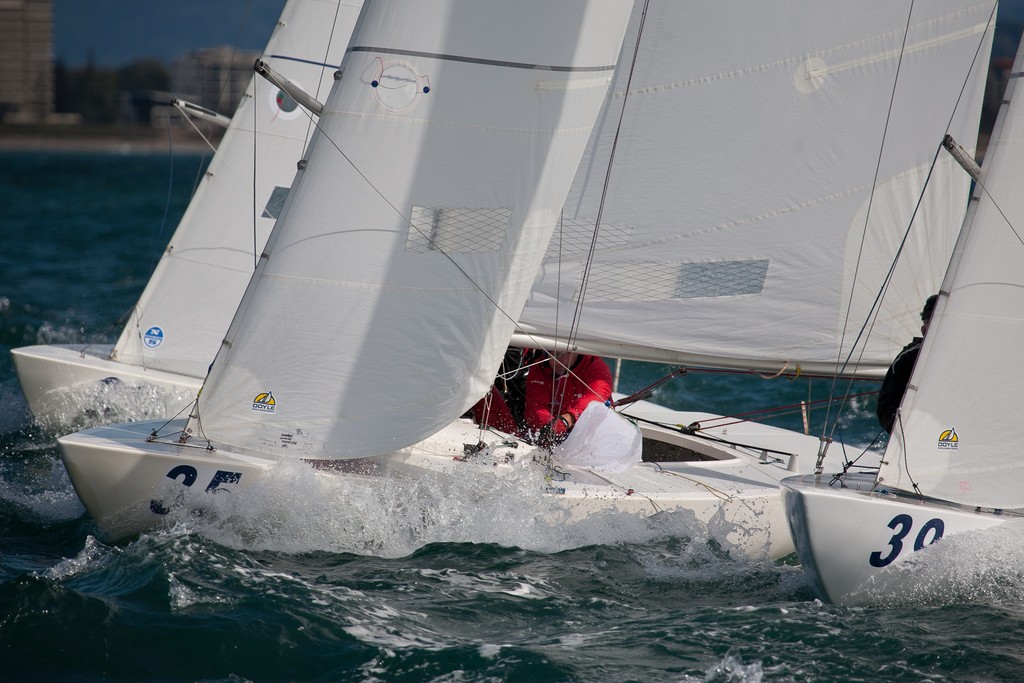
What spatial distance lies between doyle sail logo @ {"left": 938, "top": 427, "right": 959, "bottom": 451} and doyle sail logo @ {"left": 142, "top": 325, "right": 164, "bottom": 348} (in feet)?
15.3

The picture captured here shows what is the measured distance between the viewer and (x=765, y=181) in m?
5.50

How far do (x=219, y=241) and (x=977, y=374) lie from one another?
15.4 feet

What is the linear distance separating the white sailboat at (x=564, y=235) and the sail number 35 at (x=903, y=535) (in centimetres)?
86

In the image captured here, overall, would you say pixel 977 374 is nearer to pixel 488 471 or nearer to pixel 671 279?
pixel 671 279

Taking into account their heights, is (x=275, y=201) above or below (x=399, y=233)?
above

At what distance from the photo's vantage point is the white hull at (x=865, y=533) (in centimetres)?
426

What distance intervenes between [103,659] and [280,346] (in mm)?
1358

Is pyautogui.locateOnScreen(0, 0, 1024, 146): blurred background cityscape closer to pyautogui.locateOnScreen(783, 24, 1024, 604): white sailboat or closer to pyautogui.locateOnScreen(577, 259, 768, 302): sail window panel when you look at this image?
pyautogui.locateOnScreen(577, 259, 768, 302): sail window panel

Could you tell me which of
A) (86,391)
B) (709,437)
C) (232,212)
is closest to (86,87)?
(232,212)

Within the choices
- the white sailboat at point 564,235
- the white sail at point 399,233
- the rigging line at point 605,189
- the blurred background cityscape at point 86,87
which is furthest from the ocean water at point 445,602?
the blurred background cityscape at point 86,87

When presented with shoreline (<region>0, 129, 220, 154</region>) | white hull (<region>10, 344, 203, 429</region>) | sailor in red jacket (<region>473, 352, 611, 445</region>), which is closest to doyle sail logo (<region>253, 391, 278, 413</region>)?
sailor in red jacket (<region>473, 352, 611, 445</region>)

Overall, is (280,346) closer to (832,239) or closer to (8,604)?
(8,604)

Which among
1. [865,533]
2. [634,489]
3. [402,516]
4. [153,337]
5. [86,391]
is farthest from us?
[153,337]

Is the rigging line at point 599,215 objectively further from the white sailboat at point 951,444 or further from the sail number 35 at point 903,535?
the sail number 35 at point 903,535
